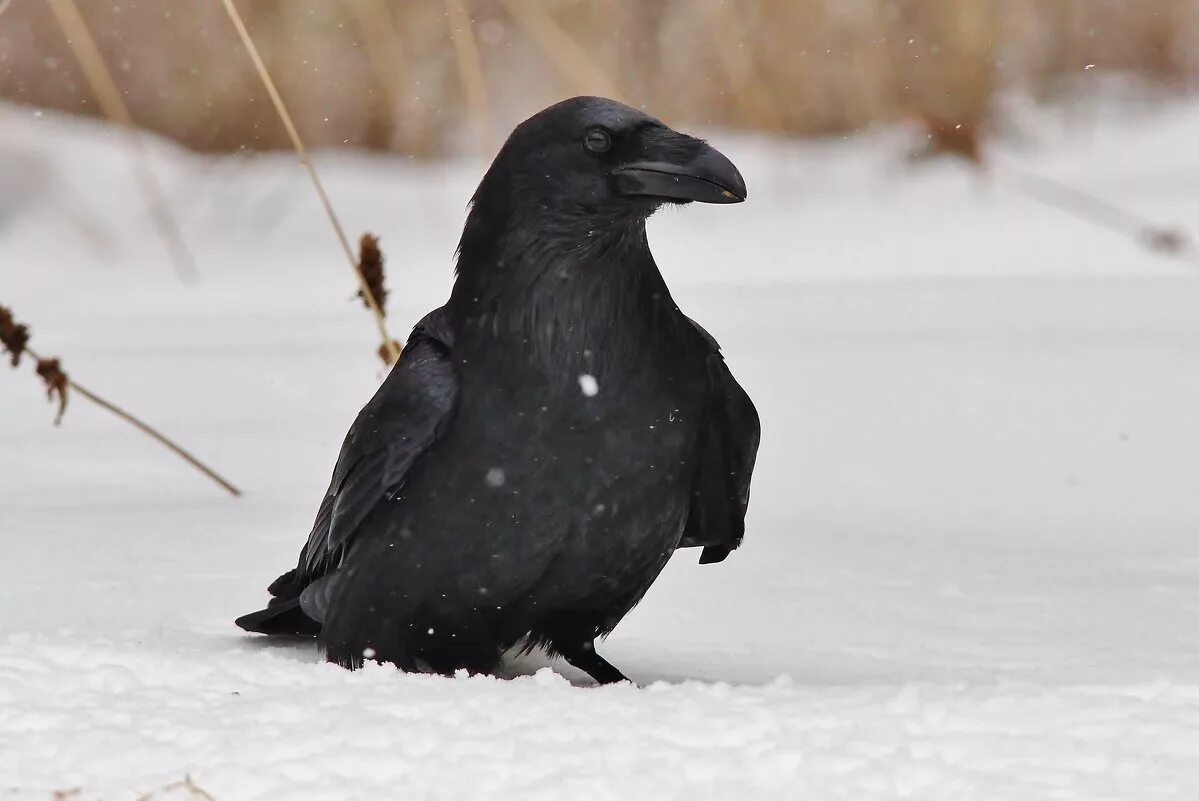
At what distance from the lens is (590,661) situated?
2273mm

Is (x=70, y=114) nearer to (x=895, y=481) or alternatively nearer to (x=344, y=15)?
(x=344, y=15)

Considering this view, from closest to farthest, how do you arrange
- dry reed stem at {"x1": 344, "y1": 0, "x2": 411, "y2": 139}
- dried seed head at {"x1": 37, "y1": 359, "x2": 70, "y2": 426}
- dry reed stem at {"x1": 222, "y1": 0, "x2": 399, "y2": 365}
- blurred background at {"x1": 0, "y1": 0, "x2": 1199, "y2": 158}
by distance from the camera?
1. dry reed stem at {"x1": 222, "y1": 0, "x2": 399, "y2": 365}
2. dried seed head at {"x1": 37, "y1": 359, "x2": 70, "y2": 426}
3. dry reed stem at {"x1": 344, "y1": 0, "x2": 411, "y2": 139}
4. blurred background at {"x1": 0, "y1": 0, "x2": 1199, "y2": 158}

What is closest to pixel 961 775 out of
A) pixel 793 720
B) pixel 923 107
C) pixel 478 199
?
pixel 793 720

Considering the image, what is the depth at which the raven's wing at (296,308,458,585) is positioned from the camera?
212cm

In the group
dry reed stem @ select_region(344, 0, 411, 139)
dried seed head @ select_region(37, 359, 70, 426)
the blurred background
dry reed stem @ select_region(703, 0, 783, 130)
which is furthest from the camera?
the blurred background

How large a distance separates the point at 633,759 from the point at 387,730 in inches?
10.4

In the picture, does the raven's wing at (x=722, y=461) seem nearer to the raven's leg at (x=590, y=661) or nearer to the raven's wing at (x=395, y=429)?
the raven's leg at (x=590, y=661)

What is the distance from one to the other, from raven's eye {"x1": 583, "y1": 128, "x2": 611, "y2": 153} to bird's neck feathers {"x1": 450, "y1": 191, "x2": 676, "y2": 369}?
0.30 feet

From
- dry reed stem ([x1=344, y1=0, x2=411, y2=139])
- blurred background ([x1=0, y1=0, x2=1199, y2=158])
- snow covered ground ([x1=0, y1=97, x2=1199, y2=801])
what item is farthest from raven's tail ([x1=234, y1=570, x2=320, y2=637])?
blurred background ([x1=0, y1=0, x2=1199, y2=158])

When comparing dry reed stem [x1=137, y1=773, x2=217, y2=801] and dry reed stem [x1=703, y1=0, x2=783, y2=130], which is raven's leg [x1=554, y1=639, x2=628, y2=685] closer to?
dry reed stem [x1=137, y1=773, x2=217, y2=801]

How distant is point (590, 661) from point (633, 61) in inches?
250

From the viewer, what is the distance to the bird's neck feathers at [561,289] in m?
2.12

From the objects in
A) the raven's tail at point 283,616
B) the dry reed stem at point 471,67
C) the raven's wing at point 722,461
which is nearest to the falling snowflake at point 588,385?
the raven's wing at point 722,461

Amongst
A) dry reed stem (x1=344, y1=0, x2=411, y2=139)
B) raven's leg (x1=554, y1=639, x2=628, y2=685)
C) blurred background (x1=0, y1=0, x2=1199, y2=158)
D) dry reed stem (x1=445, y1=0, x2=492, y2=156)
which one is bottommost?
raven's leg (x1=554, y1=639, x2=628, y2=685)
